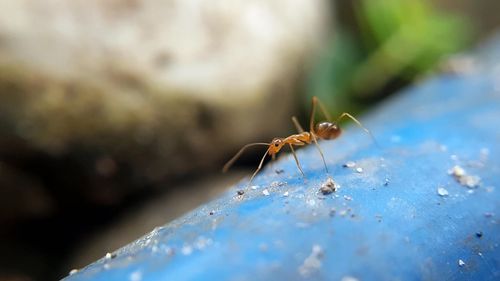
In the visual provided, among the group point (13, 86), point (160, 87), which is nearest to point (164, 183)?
point (160, 87)

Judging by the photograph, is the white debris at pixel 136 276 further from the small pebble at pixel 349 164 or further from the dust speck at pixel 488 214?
the dust speck at pixel 488 214

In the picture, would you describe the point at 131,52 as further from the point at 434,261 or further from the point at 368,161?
the point at 434,261

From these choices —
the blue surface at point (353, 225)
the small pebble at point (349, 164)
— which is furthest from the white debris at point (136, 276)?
the small pebble at point (349, 164)

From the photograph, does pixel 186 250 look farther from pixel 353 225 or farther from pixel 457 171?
pixel 457 171

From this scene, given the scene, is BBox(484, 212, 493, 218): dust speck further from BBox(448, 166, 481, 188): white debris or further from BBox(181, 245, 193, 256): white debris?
BBox(181, 245, 193, 256): white debris

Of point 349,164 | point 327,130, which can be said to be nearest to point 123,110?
point 327,130
